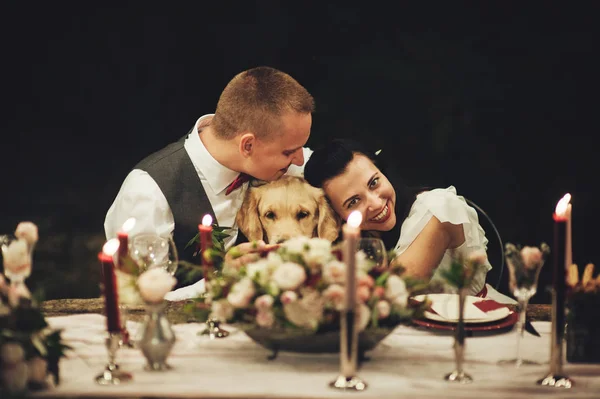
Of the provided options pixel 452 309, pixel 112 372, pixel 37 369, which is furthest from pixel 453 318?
pixel 37 369

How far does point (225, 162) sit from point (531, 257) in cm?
191

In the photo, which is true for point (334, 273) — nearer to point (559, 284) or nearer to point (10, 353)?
point (559, 284)

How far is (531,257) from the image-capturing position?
2068mm

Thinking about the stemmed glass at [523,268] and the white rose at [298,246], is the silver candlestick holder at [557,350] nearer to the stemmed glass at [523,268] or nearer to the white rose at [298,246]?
the stemmed glass at [523,268]

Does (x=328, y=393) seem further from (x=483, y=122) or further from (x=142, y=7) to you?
(x=142, y=7)

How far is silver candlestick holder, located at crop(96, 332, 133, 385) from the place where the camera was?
1979mm

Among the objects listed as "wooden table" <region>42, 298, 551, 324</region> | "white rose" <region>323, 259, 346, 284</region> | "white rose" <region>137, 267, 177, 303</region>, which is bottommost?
"wooden table" <region>42, 298, 551, 324</region>

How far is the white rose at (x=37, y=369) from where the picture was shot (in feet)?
6.31

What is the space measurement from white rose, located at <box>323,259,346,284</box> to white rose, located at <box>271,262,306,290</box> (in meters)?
0.06

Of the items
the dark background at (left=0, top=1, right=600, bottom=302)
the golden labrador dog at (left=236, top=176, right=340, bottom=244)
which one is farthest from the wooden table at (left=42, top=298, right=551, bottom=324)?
the dark background at (left=0, top=1, right=600, bottom=302)

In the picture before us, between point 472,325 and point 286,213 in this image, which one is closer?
point 472,325

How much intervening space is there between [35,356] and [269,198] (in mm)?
1840

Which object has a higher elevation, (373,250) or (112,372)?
(373,250)

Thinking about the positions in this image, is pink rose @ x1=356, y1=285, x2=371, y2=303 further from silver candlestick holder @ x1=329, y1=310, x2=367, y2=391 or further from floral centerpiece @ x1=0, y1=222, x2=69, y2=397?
floral centerpiece @ x1=0, y1=222, x2=69, y2=397
